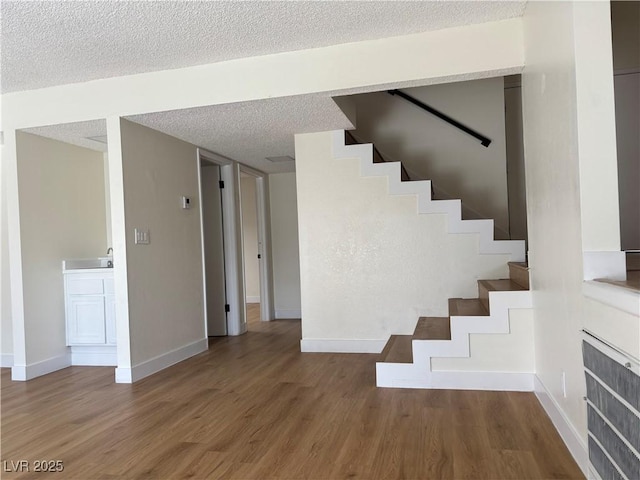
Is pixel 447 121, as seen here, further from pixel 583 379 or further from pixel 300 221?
pixel 583 379

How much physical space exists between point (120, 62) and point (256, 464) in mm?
2827

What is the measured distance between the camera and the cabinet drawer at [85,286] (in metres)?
4.12

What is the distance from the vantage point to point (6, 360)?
169 inches

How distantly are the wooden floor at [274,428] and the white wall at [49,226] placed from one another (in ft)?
1.71

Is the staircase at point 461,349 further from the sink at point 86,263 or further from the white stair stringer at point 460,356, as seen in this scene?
the sink at point 86,263

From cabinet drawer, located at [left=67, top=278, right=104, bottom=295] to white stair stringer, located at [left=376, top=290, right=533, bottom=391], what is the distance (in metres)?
2.65

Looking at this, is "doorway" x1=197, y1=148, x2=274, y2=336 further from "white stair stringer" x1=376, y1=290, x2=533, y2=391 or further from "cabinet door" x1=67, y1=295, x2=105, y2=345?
"white stair stringer" x1=376, y1=290, x2=533, y2=391

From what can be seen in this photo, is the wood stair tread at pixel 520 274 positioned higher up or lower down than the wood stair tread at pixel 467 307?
higher up

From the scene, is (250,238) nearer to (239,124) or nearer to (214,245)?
(214,245)

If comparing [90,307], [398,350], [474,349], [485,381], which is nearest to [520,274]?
[474,349]

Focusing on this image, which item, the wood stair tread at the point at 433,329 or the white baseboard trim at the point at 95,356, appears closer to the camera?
the wood stair tread at the point at 433,329

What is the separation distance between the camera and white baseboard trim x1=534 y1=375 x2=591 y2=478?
1.91m

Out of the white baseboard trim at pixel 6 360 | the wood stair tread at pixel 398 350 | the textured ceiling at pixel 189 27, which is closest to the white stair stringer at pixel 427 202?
the wood stair tread at pixel 398 350

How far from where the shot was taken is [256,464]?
210 centimetres
